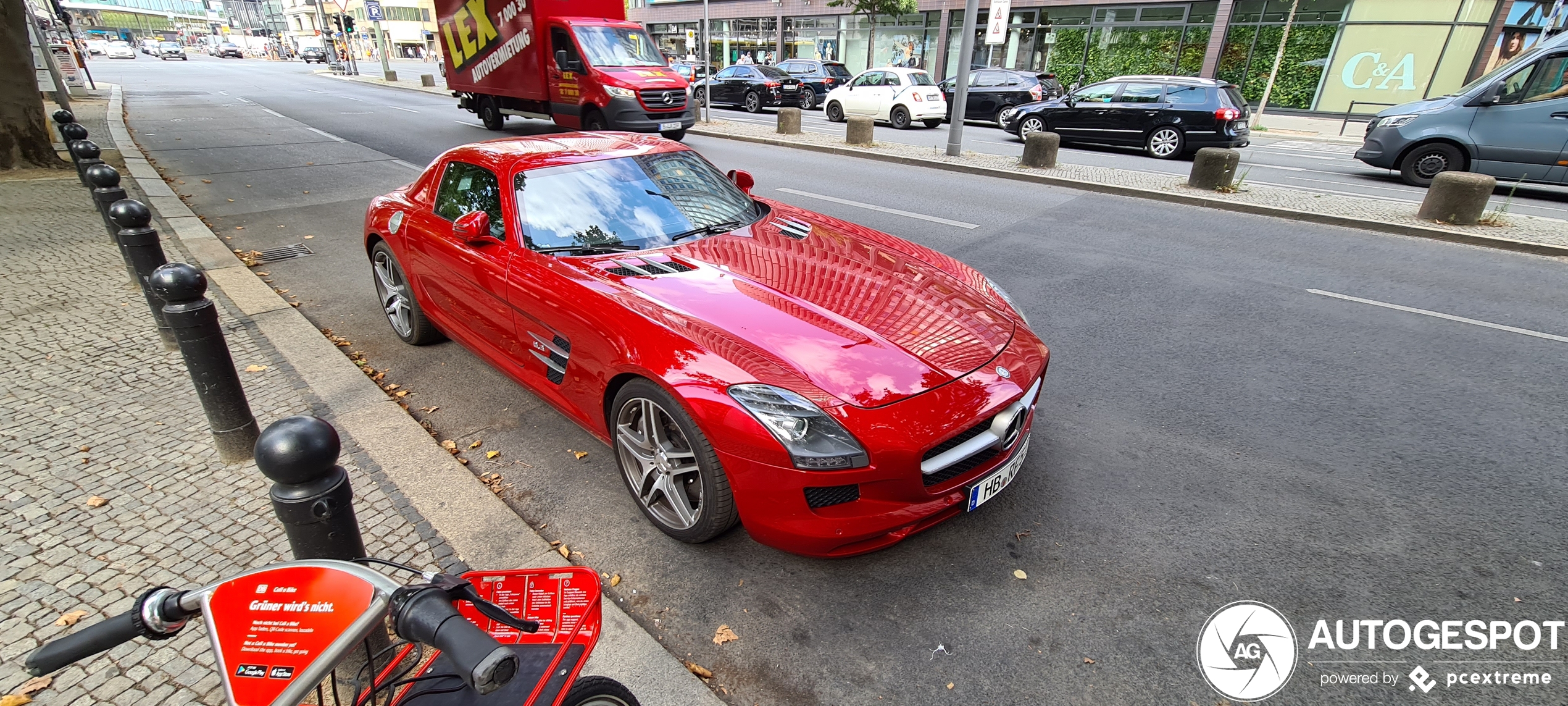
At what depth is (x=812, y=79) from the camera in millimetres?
24078

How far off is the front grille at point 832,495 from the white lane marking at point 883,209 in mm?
6528

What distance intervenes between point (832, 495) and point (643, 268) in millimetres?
1491

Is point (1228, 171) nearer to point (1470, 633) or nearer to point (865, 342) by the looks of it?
point (1470, 633)

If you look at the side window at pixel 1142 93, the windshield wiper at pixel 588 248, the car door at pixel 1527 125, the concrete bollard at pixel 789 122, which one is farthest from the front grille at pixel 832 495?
the concrete bollard at pixel 789 122

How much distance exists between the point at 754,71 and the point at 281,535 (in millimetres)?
23287

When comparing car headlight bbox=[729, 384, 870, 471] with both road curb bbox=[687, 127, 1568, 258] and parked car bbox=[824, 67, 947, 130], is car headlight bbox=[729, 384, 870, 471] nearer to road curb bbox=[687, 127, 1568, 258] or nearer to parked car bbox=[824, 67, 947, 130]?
road curb bbox=[687, 127, 1568, 258]

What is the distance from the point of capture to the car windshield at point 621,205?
3.55m

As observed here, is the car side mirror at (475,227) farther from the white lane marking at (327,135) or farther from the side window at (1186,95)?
the side window at (1186,95)

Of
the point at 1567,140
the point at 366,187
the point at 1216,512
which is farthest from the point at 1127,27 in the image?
the point at 1216,512

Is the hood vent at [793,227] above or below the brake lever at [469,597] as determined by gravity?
below

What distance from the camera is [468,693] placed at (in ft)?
4.92

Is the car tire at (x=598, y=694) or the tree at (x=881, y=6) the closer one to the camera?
the car tire at (x=598, y=694)

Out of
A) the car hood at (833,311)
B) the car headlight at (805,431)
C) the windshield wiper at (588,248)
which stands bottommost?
the car headlight at (805,431)

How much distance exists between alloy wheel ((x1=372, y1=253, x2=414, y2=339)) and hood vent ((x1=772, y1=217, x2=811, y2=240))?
263cm
